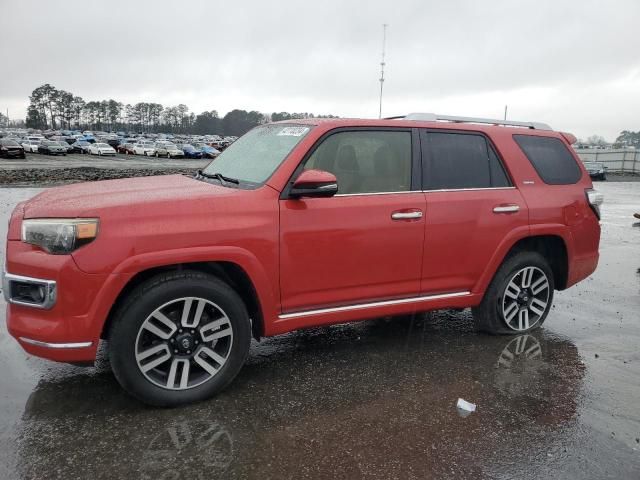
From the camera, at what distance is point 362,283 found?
158 inches

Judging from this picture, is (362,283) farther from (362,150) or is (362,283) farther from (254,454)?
(254,454)

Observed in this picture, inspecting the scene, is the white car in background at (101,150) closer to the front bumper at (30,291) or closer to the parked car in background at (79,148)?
the parked car in background at (79,148)

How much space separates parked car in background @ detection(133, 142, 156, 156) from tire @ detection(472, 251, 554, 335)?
156 feet

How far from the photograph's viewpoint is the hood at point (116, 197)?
127 inches

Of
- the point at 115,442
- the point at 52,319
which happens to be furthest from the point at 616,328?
the point at 52,319

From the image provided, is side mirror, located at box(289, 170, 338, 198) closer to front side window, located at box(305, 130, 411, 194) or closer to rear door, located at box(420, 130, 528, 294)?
front side window, located at box(305, 130, 411, 194)

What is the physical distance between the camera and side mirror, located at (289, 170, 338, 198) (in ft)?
11.8

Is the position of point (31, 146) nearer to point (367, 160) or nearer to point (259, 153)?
point (259, 153)

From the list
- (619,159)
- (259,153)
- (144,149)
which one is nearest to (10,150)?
(144,149)

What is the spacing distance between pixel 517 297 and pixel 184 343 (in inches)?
121

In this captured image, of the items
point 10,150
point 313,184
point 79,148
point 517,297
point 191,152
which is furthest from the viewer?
point 79,148

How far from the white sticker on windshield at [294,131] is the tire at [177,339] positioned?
132 centimetres

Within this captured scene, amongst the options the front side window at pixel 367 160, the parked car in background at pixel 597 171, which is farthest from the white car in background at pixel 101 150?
the front side window at pixel 367 160

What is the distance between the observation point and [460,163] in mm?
4527
